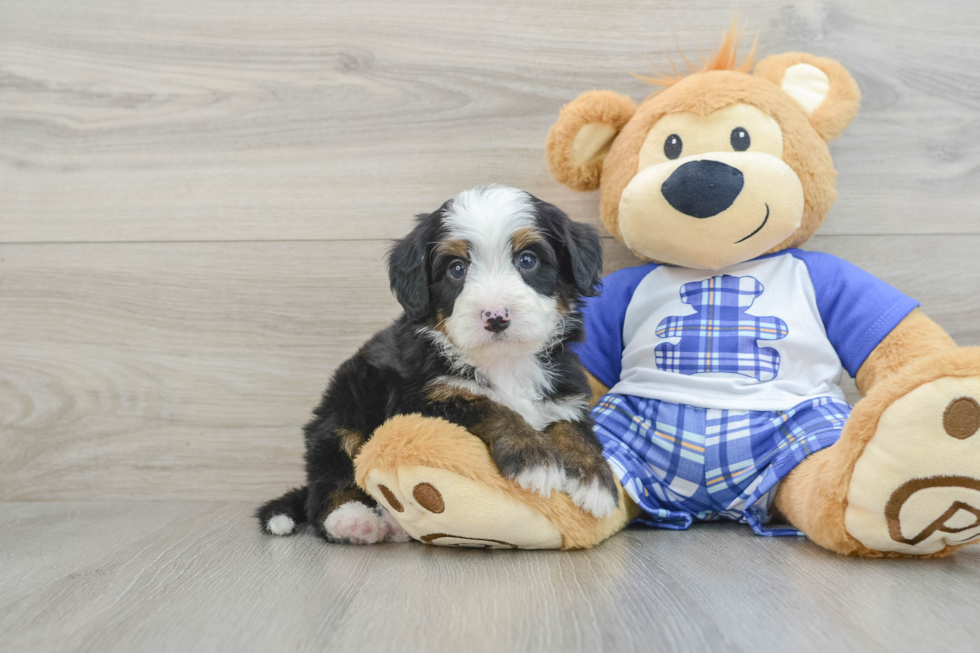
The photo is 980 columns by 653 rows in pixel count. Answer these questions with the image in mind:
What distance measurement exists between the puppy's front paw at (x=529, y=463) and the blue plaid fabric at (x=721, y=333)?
50 centimetres

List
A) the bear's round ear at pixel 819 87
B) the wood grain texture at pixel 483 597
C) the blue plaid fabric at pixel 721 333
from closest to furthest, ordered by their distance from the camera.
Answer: the wood grain texture at pixel 483 597 < the blue plaid fabric at pixel 721 333 < the bear's round ear at pixel 819 87

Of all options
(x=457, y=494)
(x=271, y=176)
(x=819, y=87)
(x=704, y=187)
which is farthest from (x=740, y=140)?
(x=271, y=176)

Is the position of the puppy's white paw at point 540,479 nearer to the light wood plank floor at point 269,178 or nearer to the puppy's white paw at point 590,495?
the puppy's white paw at point 590,495

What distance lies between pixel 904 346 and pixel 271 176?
1757 mm

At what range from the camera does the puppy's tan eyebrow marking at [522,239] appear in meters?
1.42

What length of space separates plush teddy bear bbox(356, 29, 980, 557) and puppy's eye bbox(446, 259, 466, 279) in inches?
11.9

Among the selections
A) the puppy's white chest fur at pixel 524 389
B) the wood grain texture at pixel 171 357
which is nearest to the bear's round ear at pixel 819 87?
the puppy's white chest fur at pixel 524 389

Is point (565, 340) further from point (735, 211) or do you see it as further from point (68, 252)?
point (68, 252)

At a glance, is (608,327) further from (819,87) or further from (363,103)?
(363,103)

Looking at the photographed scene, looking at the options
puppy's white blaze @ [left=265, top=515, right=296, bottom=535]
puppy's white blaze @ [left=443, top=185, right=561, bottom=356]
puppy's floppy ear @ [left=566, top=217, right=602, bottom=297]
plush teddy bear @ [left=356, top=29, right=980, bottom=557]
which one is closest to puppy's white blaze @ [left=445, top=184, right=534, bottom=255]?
puppy's white blaze @ [left=443, top=185, right=561, bottom=356]

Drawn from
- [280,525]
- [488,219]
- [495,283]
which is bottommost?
[280,525]

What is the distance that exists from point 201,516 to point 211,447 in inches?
10.4

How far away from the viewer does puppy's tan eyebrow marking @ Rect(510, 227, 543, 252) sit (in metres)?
1.42

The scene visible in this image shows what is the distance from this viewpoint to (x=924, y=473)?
3.95ft
